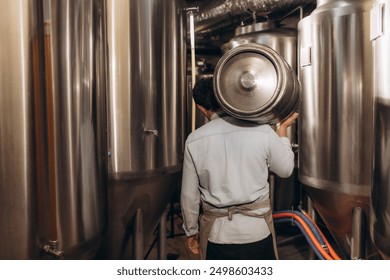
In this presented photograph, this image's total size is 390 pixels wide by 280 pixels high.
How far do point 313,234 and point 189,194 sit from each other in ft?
3.07

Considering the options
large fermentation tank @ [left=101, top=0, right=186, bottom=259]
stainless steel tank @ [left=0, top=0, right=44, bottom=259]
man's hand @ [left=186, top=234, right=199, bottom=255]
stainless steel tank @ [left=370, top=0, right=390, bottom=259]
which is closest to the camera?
stainless steel tank @ [left=0, top=0, right=44, bottom=259]

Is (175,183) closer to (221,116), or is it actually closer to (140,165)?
(140,165)

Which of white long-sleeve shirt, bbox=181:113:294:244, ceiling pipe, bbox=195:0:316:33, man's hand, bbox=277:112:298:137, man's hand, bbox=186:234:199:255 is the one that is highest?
ceiling pipe, bbox=195:0:316:33

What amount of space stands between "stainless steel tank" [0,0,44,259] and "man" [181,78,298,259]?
2.30ft

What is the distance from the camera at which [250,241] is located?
1655 millimetres

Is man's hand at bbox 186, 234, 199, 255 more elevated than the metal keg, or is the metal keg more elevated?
the metal keg

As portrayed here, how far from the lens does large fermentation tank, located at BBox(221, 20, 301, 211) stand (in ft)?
10.1

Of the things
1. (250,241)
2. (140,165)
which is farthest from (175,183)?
(250,241)

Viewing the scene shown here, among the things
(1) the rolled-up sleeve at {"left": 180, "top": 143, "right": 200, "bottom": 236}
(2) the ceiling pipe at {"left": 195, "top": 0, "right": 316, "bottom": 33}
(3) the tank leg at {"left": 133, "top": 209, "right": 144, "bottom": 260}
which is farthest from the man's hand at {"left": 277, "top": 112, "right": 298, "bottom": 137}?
(2) the ceiling pipe at {"left": 195, "top": 0, "right": 316, "bottom": 33}

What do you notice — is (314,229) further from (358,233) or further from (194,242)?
(194,242)

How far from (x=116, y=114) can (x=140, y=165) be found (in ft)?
1.04

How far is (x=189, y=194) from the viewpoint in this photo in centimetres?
173

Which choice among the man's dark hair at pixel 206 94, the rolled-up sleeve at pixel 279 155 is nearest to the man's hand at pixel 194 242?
the rolled-up sleeve at pixel 279 155

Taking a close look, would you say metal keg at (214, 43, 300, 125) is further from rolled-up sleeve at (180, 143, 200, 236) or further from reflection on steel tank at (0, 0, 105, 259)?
reflection on steel tank at (0, 0, 105, 259)
